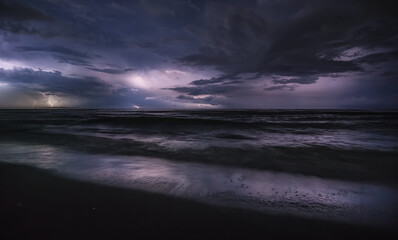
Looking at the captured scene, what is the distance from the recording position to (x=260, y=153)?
7461mm

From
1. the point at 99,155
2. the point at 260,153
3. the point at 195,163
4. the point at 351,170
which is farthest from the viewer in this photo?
the point at 260,153

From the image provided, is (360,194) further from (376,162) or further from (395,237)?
(376,162)

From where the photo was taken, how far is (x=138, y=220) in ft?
8.61

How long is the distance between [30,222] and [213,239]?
245 centimetres

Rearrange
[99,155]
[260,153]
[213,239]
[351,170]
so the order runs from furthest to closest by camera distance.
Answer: [260,153] < [99,155] < [351,170] < [213,239]

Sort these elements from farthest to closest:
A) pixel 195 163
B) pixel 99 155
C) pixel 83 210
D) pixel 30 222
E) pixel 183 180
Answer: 1. pixel 99 155
2. pixel 195 163
3. pixel 183 180
4. pixel 83 210
5. pixel 30 222

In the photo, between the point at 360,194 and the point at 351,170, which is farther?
the point at 351,170

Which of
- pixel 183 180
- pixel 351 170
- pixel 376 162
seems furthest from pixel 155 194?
pixel 376 162

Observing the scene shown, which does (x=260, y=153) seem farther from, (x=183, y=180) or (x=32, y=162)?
(x=32, y=162)

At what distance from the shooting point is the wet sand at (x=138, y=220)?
2347 mm

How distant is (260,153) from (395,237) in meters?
5.09

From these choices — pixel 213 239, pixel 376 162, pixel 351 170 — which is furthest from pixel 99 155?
pixel 376 162

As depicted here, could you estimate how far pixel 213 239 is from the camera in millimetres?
2256

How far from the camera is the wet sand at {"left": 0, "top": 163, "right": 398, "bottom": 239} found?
7.70 feet
